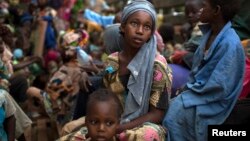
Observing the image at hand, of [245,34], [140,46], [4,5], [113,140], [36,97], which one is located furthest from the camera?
[4,5]

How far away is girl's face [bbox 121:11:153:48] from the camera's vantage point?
370 centimetres

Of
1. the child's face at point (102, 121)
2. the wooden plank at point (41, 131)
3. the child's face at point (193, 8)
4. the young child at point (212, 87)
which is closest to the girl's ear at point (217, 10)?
the young child at point (212, 87)

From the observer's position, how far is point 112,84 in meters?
3.83

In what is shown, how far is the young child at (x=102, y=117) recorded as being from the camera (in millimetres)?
3213

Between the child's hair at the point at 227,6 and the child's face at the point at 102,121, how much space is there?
106 centimetres

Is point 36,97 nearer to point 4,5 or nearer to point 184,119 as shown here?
point 184,119

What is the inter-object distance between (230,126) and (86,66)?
1670 mm

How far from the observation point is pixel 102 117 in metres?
3.23

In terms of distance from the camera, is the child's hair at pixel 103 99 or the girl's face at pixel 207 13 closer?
the child's hair at pixel 103 99

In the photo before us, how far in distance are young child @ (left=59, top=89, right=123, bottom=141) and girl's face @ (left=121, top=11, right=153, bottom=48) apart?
1.77ft

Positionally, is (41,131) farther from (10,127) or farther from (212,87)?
(212,87)

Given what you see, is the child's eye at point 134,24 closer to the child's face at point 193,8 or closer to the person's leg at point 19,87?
the child's face at point 193,8

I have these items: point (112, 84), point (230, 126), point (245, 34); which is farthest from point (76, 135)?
point (245, 34)

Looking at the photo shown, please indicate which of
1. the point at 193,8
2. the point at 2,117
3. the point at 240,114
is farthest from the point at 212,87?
the point at 193,8
